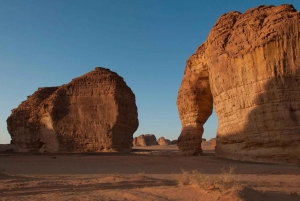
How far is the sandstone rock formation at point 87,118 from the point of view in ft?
90.8

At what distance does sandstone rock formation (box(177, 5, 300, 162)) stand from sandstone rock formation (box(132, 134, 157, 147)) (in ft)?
200

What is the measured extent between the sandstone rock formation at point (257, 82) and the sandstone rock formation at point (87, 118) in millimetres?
12966

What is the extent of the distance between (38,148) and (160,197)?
28.8m

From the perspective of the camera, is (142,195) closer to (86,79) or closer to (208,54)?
(208,54)

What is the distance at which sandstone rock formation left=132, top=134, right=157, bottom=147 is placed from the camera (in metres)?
77.5

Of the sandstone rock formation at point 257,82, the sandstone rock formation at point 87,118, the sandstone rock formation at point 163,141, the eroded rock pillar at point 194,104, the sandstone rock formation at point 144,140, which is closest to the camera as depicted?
the sandstone rock formation at point 257,82

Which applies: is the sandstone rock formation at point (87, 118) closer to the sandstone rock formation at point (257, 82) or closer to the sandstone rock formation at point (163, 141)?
the sandstone rock formation at point (257, 82)

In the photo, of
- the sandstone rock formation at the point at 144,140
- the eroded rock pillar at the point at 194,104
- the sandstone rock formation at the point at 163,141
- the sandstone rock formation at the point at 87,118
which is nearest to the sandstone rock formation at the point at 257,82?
the eroded rock pillar at the point at 194,104

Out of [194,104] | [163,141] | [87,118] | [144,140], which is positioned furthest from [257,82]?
[163,141]

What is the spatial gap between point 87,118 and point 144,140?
50606mm

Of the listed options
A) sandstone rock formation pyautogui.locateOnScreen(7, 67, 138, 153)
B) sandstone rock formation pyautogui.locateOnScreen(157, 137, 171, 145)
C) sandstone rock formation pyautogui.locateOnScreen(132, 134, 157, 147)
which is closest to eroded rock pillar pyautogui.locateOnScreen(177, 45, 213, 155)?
sandstone rock formation pyautogui.locateOnScreen(7, 67, 138, 153)

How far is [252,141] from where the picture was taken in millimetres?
14109

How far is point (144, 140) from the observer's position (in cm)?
7769

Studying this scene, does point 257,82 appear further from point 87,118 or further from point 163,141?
point 163,141
